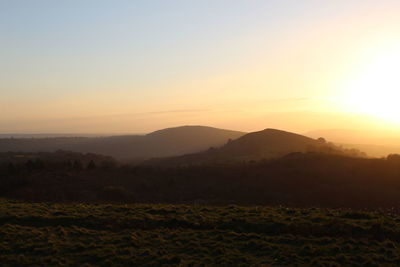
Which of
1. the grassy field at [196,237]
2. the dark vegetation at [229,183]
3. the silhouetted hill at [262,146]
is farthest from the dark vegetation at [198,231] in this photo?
the silhouetted hill at [262,146]

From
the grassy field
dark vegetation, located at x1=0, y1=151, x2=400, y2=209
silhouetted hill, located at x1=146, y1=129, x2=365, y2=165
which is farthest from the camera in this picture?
silhouetted hill, located at x1=146, y1=129, x2=365, y2=165

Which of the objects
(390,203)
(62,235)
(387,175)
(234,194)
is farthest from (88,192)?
(387,175)

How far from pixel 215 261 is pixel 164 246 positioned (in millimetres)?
2555

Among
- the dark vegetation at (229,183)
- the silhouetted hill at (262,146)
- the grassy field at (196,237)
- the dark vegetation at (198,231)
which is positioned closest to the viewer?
the grassy field at (196,237)

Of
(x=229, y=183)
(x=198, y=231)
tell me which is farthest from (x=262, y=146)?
(x=198, y=231)

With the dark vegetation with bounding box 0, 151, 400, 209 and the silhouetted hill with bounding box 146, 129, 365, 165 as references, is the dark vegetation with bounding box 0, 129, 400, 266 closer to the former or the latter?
the dark vegetation with bounding box 0, 151, 400, 209

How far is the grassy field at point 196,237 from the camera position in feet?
46.9

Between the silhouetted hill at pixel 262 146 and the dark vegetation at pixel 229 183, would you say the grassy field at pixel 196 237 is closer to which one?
the dark vegetation at pixel 229 183

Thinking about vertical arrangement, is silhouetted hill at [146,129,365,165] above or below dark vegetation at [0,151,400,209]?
above

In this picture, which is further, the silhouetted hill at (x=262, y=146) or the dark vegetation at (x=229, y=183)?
the silhouetted hill at (x=262, y=146)

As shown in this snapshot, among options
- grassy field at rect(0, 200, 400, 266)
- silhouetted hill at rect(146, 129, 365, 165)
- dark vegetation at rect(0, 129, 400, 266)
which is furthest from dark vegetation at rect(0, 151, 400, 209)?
silhouetted hill at rect(146, 129, 365, 165)

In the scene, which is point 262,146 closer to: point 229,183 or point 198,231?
point 229,183

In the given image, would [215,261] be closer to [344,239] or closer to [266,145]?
[344,239]

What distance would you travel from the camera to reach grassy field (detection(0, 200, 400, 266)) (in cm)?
1428
